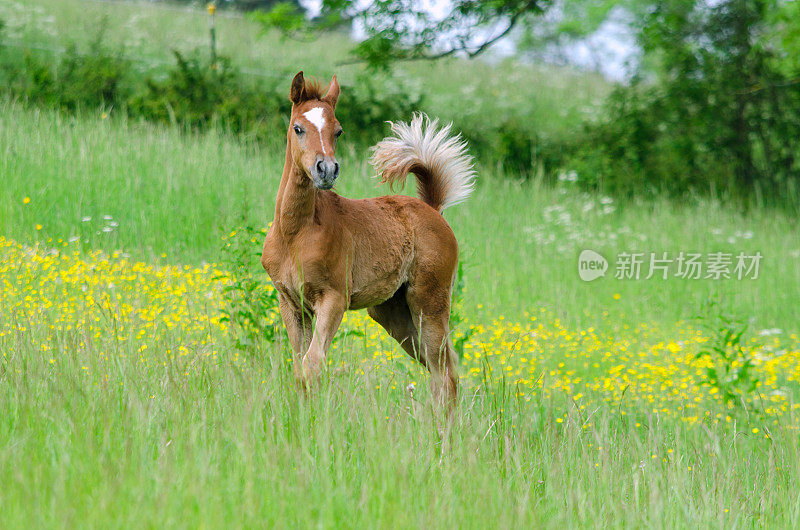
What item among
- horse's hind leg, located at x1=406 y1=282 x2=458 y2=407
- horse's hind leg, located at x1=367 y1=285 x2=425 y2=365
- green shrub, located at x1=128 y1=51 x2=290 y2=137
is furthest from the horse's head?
green shrub, located at x1=128 y1=51 x2=290 y2=137

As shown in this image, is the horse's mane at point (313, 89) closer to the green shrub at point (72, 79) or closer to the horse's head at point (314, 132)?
the horse's head at point (314, 132)

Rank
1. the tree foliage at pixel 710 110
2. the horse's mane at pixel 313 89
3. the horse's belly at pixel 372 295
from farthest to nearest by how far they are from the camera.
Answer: the tree foliage at pixel 710 110, the horse's belly at pixel 372 295, the horse's mane at pixel 313 89

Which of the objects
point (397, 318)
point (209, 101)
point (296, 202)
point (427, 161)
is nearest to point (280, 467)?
point (296, 202)

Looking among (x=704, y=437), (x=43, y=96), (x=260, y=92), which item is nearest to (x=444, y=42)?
(x=260, y=92)

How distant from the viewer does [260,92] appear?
50.0ft

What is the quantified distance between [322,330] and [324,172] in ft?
2.85

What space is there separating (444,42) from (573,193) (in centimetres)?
369

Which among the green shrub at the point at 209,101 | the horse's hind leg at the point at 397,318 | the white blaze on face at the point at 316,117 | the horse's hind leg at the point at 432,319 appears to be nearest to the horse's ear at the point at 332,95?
the white blaze on face at the point at 316,117

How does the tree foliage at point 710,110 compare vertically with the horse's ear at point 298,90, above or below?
above

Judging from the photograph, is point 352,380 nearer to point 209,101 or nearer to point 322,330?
point 322,330
